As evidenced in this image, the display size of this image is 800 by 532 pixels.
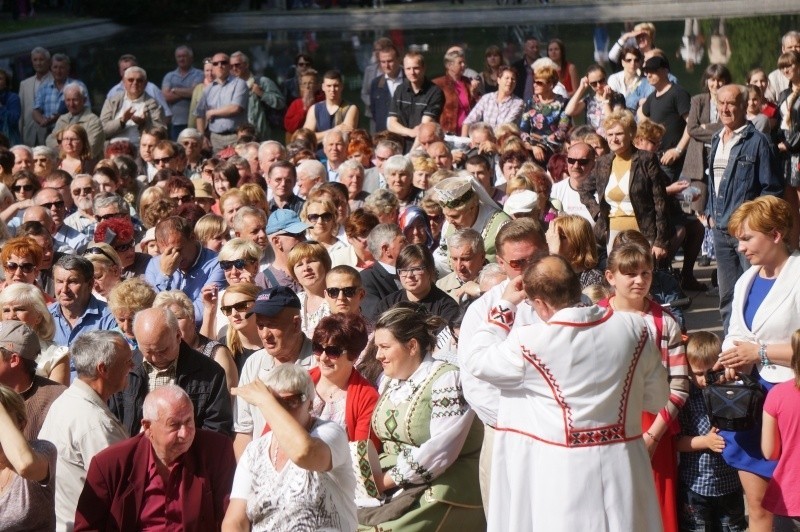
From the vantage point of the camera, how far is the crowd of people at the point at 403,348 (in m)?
5.92

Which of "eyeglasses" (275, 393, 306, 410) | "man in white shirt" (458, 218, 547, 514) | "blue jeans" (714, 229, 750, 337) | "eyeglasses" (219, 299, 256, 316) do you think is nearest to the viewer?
"eyeglasses" (275, 393, 306, 410)

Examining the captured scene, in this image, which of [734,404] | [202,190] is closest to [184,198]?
[202,190]

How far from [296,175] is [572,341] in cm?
693

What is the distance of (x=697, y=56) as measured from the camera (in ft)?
104

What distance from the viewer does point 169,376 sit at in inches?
297

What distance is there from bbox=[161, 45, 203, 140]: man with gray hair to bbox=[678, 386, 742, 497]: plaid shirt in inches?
472

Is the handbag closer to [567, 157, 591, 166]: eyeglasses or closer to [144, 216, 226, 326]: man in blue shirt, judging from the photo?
[144, 216, 226, 326]: man in blue shirt

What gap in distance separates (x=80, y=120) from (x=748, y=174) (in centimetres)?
797

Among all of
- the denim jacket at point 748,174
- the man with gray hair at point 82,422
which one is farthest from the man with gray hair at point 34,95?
the man with gray hair at point 82,422

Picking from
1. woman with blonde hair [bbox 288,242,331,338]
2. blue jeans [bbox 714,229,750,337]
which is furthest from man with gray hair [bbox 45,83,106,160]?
blue jeans [bbox 714,229,750,337]

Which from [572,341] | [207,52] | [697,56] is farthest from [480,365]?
[207,52]

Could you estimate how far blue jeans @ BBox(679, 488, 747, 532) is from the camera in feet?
24.4

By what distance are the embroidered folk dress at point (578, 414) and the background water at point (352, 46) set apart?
20551 mm

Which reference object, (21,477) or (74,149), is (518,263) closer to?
(21,477)
